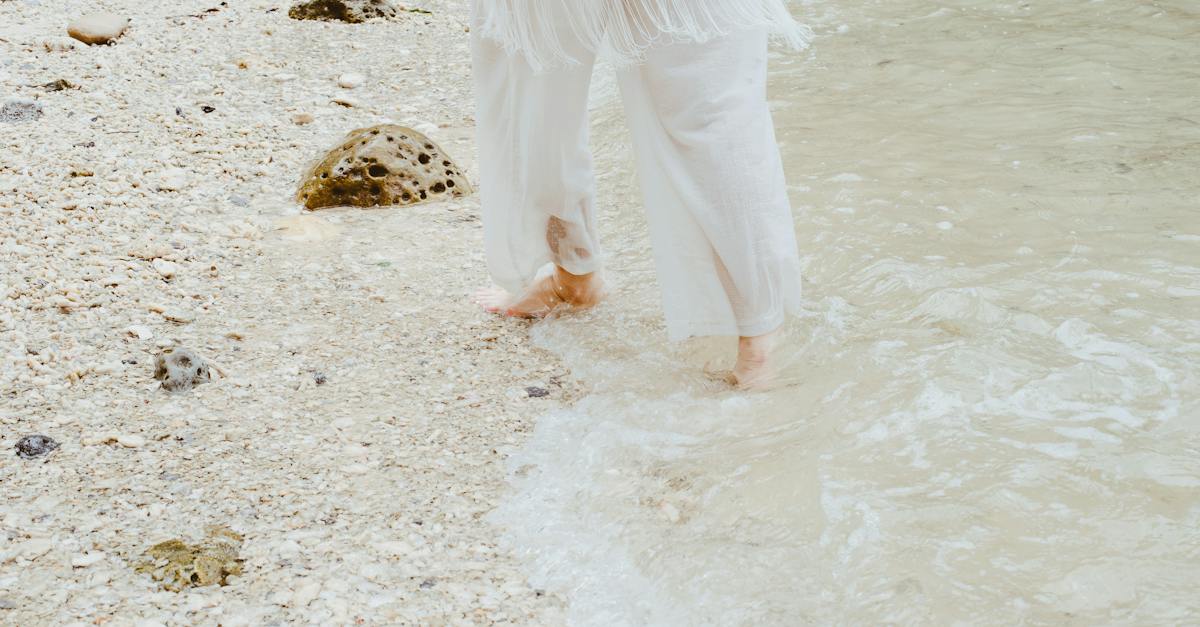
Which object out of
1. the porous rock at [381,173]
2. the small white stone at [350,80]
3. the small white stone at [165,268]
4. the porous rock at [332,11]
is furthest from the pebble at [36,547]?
the porous rock at [332,11]

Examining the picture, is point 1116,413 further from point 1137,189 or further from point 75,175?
point 75,175

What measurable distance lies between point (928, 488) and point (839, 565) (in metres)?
0.33

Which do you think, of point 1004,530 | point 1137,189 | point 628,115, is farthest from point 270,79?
point 1004,530

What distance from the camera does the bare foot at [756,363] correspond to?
2.75 meters

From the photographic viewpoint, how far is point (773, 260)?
2602 mm

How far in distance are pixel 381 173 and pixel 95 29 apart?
2.26 m

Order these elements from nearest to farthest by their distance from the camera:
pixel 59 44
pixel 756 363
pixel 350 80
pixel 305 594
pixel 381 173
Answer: pixel 305 594, pixel 756 363, pixel 381 173, pixel 350 80, pixel 59 44

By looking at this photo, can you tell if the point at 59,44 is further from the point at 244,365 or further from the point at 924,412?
the point at 924,412

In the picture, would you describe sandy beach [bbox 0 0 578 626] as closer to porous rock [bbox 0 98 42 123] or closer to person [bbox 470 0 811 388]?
porous rock [bbox 0 98 42 123]

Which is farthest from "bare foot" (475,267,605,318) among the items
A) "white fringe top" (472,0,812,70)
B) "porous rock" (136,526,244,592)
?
"porous rock" (136,526,244,592)

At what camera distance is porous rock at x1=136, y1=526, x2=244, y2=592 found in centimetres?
215

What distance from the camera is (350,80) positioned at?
16.9 feet

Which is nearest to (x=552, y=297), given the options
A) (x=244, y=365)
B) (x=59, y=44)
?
(x=244, y=365)

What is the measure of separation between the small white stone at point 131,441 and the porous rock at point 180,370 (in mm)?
215
